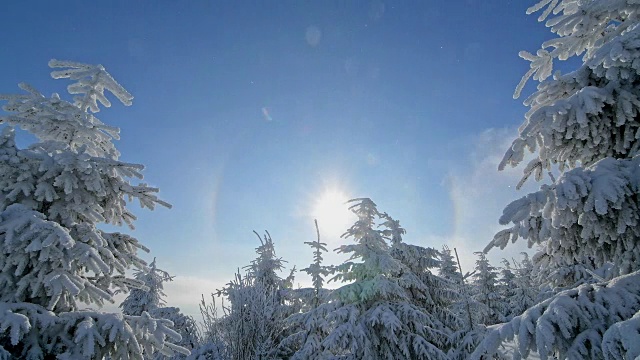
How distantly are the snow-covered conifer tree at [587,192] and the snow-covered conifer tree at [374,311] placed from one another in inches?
295

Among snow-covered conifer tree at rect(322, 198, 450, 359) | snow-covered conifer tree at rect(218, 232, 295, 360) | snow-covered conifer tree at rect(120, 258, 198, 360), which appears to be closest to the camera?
snow-covered conifer tree at rect(218, 232, 295, 360)

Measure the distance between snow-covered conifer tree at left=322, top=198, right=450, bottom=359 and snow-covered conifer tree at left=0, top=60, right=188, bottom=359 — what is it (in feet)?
22.5

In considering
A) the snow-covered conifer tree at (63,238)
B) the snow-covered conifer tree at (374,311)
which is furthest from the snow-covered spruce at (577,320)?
the snow-covered conifer tree at (374,311)

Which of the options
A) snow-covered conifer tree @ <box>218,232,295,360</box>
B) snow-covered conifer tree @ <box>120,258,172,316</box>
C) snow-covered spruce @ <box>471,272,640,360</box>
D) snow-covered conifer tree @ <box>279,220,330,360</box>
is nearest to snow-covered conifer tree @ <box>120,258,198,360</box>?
snow-covered conifer tree @ <box>120,258,172,316</box>

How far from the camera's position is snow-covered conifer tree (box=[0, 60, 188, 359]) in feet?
16.4

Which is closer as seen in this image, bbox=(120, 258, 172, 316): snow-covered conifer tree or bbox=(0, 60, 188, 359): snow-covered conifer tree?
bbox=(0, 60, 188, 359): snow-covered conifer tree

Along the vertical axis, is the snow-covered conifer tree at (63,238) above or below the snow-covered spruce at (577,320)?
above

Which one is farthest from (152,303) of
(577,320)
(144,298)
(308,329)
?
(577,320)

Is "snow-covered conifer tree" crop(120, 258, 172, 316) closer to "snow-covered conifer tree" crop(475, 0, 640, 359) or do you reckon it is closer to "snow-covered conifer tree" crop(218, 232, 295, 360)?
"snow-covered conifer tree" crop(218, 232, 295, 360)

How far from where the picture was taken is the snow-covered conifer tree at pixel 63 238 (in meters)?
5.01

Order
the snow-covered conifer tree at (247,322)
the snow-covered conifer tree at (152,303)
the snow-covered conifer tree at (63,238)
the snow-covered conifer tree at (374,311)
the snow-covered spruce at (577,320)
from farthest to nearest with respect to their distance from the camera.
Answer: the snow-covered conifer tree at (152,303) → the snow-covered conifer tree at (374,311) → the snow-covered conifer tree at (247,322) → the snow-covered conifer tree at (63,238) → the snow-covered spruce at (577,320)

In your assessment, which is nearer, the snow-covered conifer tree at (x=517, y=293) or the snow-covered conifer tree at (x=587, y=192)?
the snow-covered conifer tree at (x=587, y=192)

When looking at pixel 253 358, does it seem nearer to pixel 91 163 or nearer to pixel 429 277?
pixel 91 163

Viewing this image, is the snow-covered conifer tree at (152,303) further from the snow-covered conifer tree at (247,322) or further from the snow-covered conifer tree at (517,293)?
the snow-covered conifer tree at (517,293)
